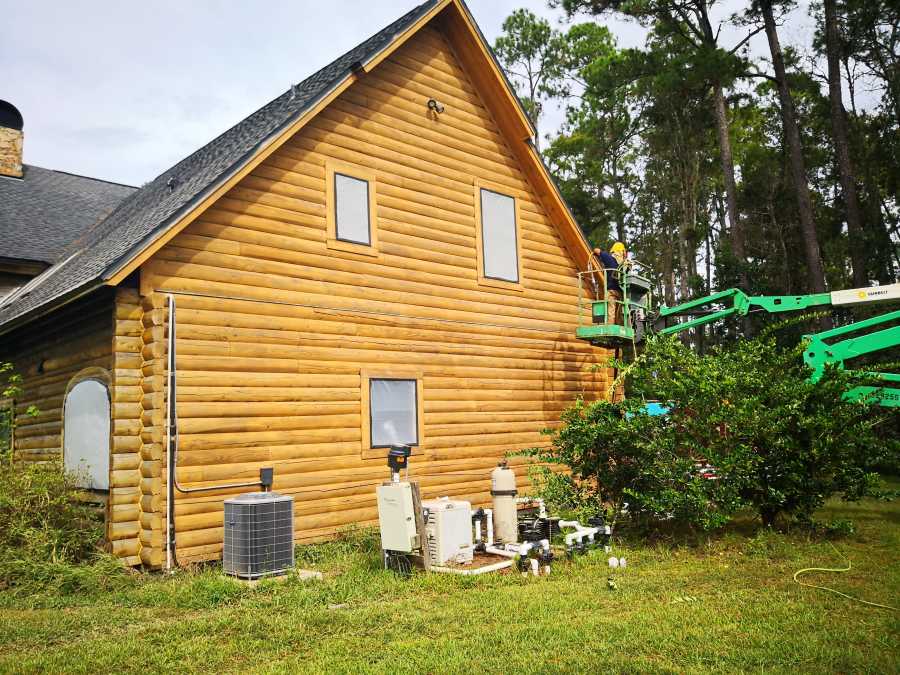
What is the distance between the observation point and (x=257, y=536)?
8.60 m

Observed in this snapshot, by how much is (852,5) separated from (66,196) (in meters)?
28.1

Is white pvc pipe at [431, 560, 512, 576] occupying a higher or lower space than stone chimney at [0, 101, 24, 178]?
lower

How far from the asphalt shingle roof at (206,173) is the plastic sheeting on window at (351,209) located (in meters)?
1.39

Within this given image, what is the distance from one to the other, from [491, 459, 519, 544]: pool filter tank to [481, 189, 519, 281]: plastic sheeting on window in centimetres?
486

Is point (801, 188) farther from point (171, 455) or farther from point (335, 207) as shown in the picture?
point (171, 455)

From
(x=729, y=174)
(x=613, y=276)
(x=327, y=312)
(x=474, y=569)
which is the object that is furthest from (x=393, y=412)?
(x=729, y=174)

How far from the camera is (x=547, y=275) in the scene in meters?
15.3

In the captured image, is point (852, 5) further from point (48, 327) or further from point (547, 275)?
point (48, 327)

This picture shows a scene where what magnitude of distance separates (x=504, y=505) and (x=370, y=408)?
2.65 metres

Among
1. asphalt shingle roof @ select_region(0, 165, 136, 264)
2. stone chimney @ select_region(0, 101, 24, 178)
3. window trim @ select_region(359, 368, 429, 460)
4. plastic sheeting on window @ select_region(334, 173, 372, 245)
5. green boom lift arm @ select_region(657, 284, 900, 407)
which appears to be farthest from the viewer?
stone chimney @ select_region(0, 101, 24, 178)

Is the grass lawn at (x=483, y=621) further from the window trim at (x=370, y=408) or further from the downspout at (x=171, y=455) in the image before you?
the window trim at (x=370, y=408)

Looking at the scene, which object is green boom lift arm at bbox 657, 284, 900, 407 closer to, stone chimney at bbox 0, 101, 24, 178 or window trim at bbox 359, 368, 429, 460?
window trim at bbox 359, 368, 429, 460

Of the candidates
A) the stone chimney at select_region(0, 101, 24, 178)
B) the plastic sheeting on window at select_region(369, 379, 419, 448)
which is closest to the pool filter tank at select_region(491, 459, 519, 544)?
the plastic sheeting on window at select_region(369, 379, 419, 448)

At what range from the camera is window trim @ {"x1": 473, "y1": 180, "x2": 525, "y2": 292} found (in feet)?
45.5
